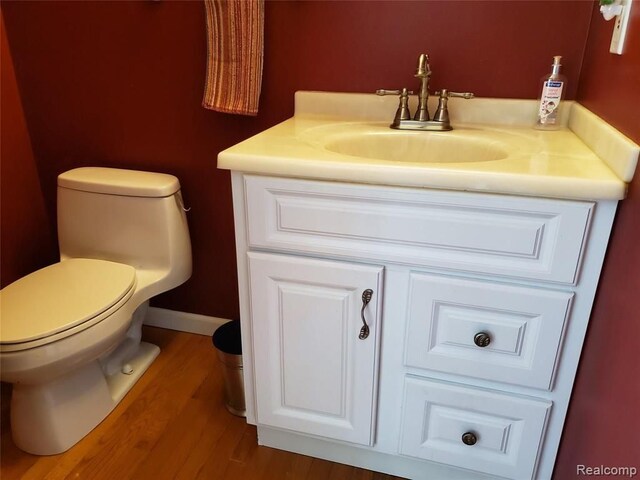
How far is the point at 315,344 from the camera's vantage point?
1.17m

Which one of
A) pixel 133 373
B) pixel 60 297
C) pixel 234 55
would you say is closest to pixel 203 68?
pixel 234 55

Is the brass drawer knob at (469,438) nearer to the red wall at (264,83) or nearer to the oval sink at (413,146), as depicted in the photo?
the red wall at (264,83)

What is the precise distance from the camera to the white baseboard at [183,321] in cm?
187

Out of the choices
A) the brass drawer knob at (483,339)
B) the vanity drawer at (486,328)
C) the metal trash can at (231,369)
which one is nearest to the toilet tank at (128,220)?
the metal trash can at (231,369)

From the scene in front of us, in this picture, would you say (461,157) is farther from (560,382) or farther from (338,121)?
(560,382)

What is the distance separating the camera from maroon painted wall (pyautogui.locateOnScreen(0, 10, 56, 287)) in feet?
5.37

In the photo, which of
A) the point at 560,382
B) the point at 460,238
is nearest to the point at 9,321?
the point at 460,238

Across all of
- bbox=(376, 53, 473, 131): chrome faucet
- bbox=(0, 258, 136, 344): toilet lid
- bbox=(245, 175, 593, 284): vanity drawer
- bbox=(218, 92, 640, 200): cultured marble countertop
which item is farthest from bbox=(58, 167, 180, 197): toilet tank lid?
bbox=(376, 53, 473, 131): chrome faucet

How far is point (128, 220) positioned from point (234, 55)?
1.94 feet

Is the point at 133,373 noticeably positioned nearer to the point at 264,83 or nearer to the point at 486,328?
the point at 264,83

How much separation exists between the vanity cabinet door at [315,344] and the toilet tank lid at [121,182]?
0.55 metres

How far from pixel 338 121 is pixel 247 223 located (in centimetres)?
47

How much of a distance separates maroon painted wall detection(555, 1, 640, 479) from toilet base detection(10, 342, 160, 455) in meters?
1.23

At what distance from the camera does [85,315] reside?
49.9 inches
